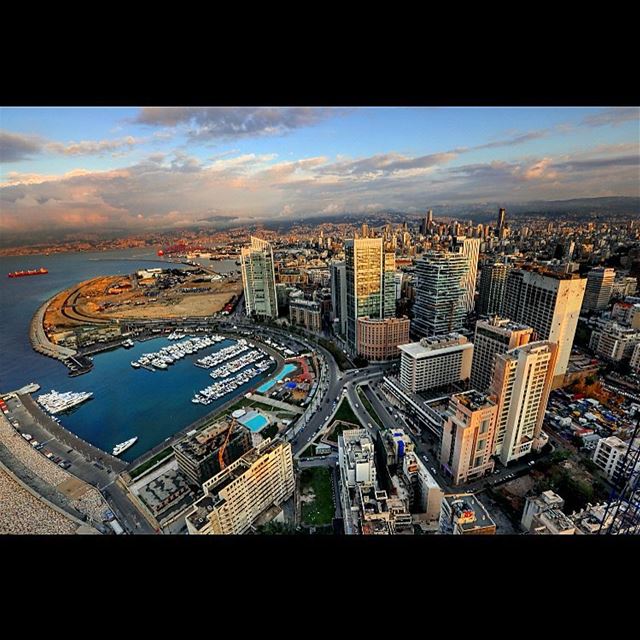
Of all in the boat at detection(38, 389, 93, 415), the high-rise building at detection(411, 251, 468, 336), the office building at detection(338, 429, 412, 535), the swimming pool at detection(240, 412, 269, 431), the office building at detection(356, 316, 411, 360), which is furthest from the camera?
the high-rise building at detection(411, 251, 468, 336)

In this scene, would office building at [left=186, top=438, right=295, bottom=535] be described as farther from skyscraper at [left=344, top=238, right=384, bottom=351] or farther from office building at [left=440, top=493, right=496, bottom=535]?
skyscraper at [left=344, top=238, right=384, bottom=351]

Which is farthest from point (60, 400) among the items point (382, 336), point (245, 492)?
point (382, 336)

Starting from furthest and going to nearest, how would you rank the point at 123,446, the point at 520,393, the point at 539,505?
the point at 123,446 < the point at 520,393 < the point at 539,505

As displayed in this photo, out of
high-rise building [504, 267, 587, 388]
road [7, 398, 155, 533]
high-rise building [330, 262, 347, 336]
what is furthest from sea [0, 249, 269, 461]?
high-rise building [504, 267, 587, 388]

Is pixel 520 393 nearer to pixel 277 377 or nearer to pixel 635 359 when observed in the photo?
pixel 635 359
